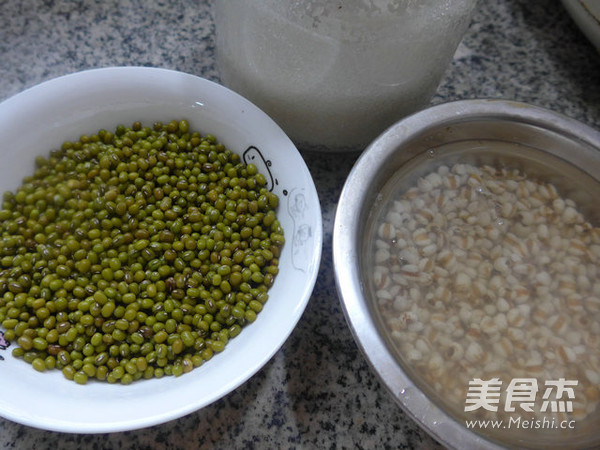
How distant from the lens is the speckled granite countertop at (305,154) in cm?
98

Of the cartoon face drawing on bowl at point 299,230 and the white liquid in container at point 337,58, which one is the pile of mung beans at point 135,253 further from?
the white liquid in container at point 337,58

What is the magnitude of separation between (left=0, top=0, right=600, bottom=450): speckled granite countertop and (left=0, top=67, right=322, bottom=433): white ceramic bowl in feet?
0.54

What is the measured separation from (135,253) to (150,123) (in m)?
0.31

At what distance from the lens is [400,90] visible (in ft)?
3.29

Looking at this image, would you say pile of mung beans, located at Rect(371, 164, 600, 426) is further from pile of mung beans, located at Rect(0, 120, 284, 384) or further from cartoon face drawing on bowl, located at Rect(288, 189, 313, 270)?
pile of mung beans, located at Rect(0, 120, 284, 384)

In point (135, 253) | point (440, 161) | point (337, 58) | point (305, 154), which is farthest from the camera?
point (305, 154)

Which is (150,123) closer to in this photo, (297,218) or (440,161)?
(297,218)

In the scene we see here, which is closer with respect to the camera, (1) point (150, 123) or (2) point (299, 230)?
(2) point (299, 230)

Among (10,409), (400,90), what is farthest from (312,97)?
(10,409)

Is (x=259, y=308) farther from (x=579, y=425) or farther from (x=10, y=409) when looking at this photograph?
(x=579, y=425)

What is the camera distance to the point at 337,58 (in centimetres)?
89

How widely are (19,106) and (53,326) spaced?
17.3 inches

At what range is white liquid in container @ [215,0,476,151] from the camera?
0.83 meters

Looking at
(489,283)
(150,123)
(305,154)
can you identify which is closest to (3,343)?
(150,123)
